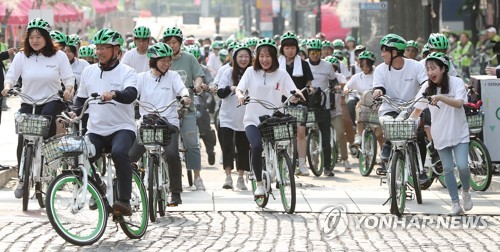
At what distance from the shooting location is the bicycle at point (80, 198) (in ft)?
34.2

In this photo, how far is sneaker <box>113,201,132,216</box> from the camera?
10.9 m

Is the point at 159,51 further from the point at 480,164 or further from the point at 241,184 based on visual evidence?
the point at 480,164

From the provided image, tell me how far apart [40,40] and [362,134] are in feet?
21.0

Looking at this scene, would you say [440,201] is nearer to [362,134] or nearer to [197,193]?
[197,193]

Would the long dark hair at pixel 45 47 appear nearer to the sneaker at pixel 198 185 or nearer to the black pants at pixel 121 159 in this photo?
the black pants at pixel 121 159

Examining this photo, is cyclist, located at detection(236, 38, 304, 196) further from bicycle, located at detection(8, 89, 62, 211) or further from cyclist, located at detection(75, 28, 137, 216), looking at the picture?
cyclist, located at detection(75, 28, 137, 216)

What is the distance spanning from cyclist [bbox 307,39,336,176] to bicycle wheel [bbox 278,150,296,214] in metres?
5.14

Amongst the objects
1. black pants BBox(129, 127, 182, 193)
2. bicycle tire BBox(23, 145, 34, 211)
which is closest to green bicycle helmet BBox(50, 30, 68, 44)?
bicycle tire BBox(23, 145, 34, 211)

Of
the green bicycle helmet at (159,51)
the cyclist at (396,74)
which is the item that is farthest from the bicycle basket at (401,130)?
the green bicycle helmet at (159,51)

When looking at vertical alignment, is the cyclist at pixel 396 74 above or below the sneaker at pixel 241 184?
above

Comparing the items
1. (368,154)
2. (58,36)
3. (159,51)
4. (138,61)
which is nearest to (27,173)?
(159,51)

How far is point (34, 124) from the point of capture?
1302 cm

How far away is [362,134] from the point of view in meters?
18.8

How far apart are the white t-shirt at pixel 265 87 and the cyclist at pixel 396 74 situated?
136 centimetres
